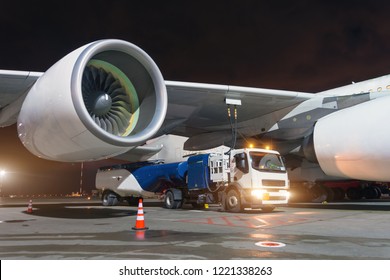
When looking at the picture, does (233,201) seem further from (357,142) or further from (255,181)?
(357,142)

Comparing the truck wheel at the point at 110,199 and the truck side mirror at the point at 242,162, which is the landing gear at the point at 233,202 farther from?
the truck wheel at the point at 110,199

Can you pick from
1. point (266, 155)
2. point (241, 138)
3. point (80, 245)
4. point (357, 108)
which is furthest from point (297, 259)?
point (241, 138)

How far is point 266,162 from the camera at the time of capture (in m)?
10.9

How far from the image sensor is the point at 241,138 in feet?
45.4

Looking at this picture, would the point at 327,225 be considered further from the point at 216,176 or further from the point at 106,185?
the point at 106,185

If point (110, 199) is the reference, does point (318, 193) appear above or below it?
above

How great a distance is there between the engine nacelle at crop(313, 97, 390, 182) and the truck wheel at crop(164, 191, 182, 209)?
5.69 metres

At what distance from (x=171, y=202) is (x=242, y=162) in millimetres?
4289

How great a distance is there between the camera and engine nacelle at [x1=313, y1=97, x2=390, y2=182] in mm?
8508

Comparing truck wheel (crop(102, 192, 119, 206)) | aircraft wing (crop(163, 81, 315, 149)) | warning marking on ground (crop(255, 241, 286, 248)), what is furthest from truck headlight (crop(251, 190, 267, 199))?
truck wheel (crop(102, 192, 119, 206))

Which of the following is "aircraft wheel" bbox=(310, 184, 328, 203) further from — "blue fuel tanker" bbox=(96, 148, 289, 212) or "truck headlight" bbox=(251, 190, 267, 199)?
"truck headlight" bbox=(251, 190, 267, 199)

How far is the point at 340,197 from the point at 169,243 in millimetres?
18728

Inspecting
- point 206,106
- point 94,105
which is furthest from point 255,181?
point 94,105

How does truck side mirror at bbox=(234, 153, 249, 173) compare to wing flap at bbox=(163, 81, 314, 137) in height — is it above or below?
below
